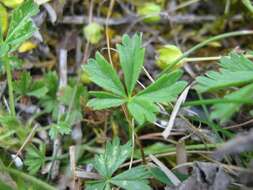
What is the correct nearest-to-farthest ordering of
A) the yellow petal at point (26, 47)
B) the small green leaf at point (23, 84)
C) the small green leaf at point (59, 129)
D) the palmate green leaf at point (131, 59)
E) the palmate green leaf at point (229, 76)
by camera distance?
the palmate green leaf at point (229, 76) < the palmate green leaf at point (131, 59) < the small green leaf at point (59, 129) < the small green leaf at point (23, 84) < the yellow petal at point (26, 47)

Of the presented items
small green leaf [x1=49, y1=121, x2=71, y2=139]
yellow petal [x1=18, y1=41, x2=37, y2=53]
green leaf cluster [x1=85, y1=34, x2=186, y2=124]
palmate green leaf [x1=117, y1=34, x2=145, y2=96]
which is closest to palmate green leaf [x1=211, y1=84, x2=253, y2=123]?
green leaf cluster [x1=85, y1=34, x2=186, y2=124]

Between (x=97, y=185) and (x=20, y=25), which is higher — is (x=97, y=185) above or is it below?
below

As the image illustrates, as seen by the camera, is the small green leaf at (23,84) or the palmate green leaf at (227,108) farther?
the small green leaf at (23,84)

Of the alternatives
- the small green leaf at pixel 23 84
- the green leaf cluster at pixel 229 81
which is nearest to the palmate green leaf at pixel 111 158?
the green leaf cluster at pixel 229 81

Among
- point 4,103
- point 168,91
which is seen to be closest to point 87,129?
point 4,103

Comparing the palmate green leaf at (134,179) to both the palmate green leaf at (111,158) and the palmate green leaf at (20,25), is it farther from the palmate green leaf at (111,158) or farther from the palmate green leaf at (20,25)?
the palmate green leaf at (20,25)

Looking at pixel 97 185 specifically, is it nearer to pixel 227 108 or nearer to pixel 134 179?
pixel 134 179

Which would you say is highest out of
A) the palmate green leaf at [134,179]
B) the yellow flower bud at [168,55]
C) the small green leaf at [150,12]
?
the small green leaf at [150,12]

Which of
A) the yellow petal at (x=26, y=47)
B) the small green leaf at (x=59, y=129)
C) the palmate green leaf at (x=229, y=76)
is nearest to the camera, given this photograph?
the palmate green leaf at (x=229, y=76)

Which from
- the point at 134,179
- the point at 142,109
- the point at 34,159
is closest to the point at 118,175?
the point at 134,179
